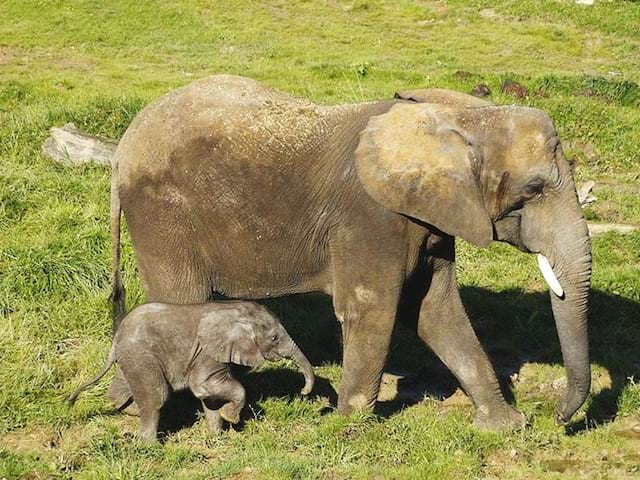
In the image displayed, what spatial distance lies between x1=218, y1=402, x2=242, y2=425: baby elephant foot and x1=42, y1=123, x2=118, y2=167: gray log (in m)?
5.77

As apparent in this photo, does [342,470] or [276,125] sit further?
[276,125]

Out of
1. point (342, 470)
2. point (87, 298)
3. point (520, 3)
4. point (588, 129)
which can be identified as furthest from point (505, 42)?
point (342, 470)

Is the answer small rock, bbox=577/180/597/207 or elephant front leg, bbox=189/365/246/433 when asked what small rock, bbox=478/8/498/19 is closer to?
small rock, bbox=577/180/597/207

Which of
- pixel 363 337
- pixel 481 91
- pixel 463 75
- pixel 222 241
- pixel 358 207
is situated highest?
pixel 358 207

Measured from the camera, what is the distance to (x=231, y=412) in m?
7.28

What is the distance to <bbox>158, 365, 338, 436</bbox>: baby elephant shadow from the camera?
7711 mm

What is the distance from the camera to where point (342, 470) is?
670cm

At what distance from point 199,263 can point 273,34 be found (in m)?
20.2

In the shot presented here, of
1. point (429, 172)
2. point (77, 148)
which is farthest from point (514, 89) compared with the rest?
point (429, 172)

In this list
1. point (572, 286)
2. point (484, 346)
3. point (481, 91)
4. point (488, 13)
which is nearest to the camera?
point (572, 286)

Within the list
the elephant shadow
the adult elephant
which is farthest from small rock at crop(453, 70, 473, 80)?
the adult elephant

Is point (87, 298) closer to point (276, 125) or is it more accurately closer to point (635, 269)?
point (276, 125)

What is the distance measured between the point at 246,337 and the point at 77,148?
6043 mm

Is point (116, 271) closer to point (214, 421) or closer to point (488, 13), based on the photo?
point (214, 421)
